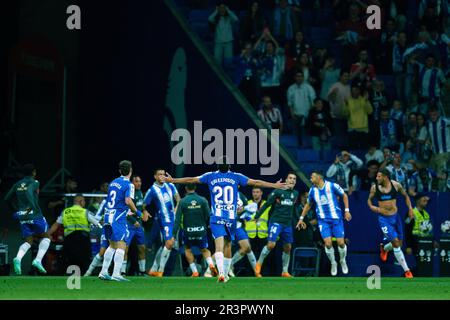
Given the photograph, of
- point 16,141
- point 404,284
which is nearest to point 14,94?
point 16,141

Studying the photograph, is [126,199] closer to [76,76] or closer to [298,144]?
[298,144]

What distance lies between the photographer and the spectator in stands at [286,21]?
3062cm

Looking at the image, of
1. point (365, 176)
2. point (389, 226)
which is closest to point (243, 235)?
Answer: point (389, 226)

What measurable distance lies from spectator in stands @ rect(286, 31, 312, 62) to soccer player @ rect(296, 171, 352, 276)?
4.30 metres

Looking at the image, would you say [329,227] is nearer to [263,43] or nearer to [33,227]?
[263,43]

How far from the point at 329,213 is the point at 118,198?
22.2ft

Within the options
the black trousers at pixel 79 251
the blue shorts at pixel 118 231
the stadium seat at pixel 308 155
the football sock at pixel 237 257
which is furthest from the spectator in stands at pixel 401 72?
the blue shorts at pixel 118 231

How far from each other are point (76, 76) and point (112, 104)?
85.2 inches

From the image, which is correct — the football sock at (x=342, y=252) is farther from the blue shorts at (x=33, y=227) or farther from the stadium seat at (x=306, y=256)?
the blue shorts at (x=33, y=227)

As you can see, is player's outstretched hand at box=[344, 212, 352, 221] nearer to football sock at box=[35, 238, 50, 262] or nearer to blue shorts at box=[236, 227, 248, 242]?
blue shorts at box=[236, 227, 248, 242]

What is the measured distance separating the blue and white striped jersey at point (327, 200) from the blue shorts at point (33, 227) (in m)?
6.17

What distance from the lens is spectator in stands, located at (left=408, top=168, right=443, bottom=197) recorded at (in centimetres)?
2805

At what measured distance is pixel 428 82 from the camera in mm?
30094

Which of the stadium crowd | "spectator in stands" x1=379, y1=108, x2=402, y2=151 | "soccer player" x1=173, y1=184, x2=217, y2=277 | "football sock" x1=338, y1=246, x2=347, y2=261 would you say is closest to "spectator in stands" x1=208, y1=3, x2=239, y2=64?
the stadium crowd
